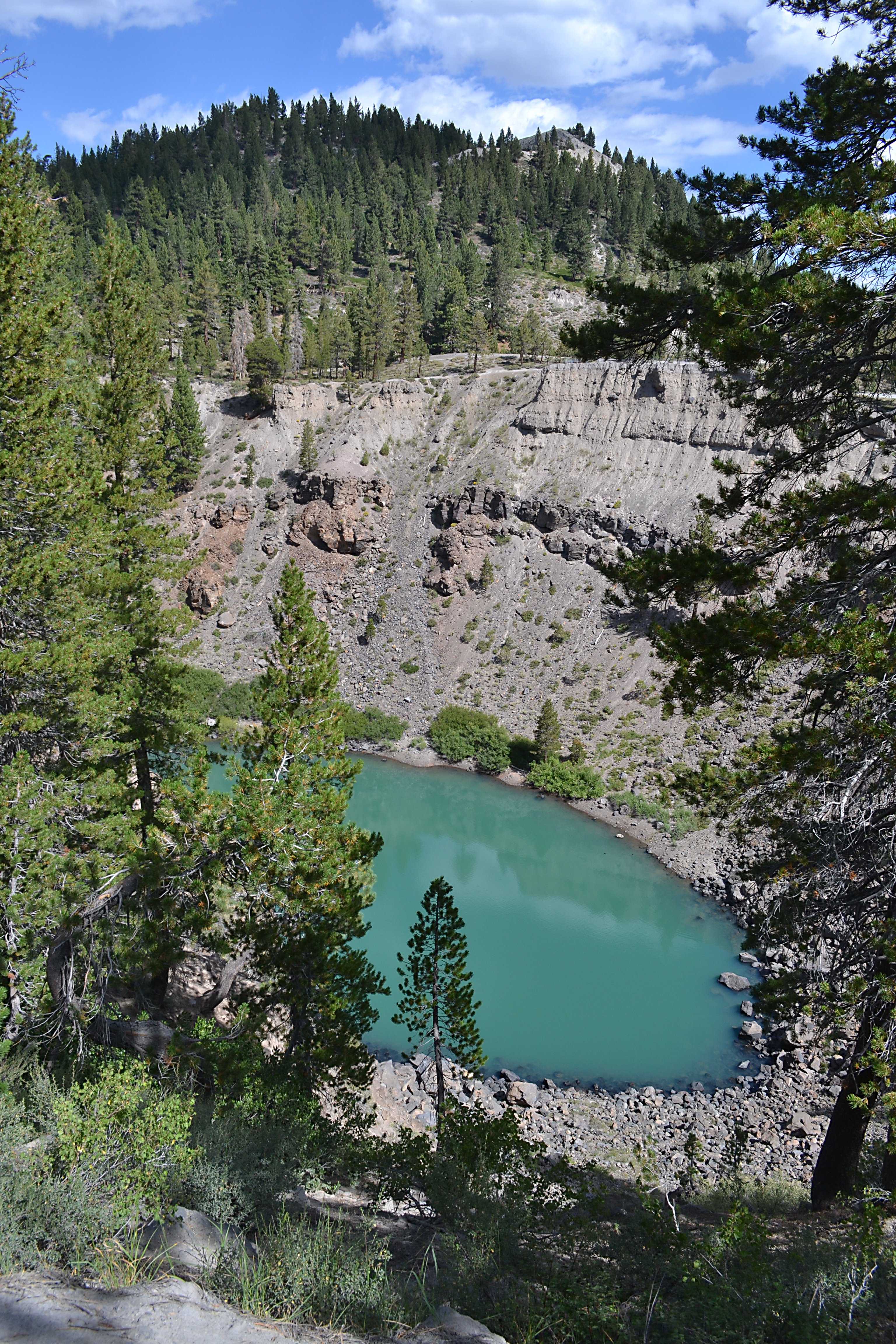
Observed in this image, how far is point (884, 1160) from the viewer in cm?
776

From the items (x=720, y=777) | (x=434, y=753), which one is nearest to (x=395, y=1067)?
(x=720, y=777)

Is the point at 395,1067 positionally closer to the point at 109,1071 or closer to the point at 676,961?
the point at 676,961

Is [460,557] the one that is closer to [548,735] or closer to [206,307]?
[548,735]

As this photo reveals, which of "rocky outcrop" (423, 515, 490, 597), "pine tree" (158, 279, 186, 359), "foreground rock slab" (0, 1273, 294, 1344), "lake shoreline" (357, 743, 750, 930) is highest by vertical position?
"pine tree" (158, 279, 186, 359)

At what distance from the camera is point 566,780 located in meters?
34.3

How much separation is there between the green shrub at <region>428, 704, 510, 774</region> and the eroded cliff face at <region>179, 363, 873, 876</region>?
1.12 meters

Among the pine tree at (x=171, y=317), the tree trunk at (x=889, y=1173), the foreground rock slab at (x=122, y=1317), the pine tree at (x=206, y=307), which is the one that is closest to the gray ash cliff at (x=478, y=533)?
the pine tree at (x=171, y=317)

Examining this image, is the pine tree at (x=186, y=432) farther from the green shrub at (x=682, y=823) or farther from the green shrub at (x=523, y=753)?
the green shrub at (x=682, y=823)

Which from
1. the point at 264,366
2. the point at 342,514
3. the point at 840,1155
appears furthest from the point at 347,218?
the point at 840,1155

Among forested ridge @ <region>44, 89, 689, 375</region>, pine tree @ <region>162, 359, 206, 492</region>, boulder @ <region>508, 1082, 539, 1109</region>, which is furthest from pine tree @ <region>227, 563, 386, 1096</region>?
forested ridge @ <region>44, 89, 689, 375</region>

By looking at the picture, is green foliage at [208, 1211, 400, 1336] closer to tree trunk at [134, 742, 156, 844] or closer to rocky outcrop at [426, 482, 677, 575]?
tree trunk at [134, 742, 156, 844]

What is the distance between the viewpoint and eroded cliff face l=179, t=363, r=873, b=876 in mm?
40875

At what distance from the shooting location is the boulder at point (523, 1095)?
1648 centimetres

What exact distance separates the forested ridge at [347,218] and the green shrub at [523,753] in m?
35.0
